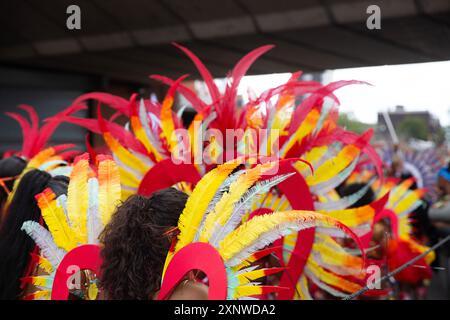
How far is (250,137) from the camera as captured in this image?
2244mm

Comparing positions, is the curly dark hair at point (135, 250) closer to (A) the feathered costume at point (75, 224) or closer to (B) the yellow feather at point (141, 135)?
(A) the feathered costume at point (75, 224)

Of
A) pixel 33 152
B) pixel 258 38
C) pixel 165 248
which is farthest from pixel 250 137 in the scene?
pixel 258 38

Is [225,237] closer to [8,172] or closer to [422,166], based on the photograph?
[8,172]

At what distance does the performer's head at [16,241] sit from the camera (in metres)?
1.94

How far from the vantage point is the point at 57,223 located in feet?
5.43

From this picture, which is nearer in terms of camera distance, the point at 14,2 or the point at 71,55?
the point at 14,2

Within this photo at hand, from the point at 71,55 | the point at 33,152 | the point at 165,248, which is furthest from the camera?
the point at 71,55

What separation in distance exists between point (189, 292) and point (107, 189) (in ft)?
1.47

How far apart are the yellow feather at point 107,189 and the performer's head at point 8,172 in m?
0.83

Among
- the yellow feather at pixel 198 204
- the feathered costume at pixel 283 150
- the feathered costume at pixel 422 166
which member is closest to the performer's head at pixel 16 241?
the feathered costume at pixel 283 150

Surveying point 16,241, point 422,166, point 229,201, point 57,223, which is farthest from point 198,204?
point 422,166

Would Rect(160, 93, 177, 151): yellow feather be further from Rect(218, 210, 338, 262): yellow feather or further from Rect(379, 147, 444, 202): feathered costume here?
Rect(379, 147, 444, 202): feathered costume
